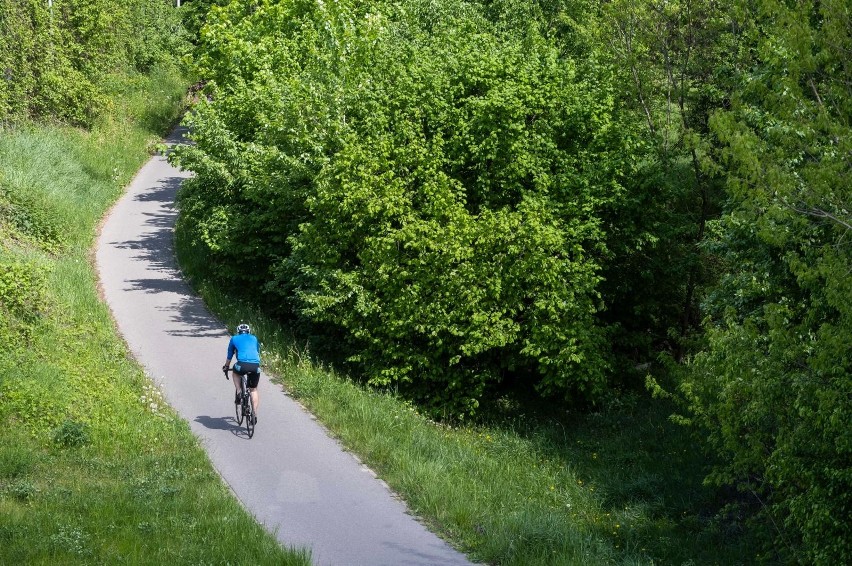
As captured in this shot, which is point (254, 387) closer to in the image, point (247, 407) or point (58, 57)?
point (247, 407)

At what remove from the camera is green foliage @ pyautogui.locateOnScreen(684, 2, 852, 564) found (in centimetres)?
1018

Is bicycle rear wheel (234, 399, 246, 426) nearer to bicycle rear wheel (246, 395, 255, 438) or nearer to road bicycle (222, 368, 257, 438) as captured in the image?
road bicycle (222, 368, 257, 438)

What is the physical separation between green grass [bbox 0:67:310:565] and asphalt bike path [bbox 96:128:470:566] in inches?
16.7

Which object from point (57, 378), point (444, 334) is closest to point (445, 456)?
point (444, 334)

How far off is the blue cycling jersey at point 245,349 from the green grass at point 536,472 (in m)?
1.57

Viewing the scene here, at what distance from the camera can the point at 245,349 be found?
50.0 ft

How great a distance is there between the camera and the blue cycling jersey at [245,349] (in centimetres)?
1518

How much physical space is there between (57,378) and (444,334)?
23.5 ft

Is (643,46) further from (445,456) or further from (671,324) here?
(445,456)

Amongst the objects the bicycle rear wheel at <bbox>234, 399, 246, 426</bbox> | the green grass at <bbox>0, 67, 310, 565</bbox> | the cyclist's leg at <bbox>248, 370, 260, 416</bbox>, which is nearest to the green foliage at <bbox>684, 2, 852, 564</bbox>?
the green grass at <bbox>0, 67, 310, 565</bbox>

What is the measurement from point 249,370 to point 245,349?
13.5 inches

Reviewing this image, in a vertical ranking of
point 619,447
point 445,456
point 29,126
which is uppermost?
point 29,126

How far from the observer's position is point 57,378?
15812 millimetres

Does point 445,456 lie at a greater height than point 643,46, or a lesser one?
lesser
